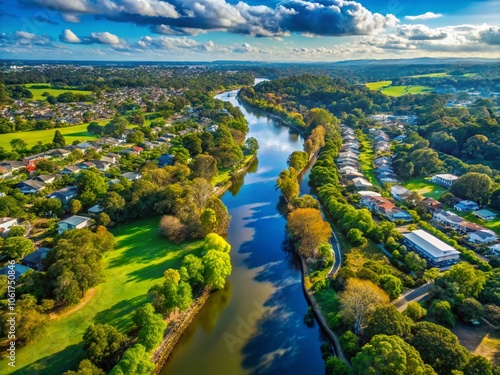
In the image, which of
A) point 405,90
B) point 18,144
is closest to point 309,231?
point 18,144

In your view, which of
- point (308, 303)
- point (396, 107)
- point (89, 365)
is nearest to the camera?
point (89, 365)

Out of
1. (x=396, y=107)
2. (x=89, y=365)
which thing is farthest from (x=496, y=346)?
(x=396, y=107)

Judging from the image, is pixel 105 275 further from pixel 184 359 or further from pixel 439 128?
pixel 439 128

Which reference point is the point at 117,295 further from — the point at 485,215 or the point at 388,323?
the point at 485,215

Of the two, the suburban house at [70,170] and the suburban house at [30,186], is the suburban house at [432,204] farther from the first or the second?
the suburban house at [30,186]

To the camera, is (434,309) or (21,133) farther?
(21,133)

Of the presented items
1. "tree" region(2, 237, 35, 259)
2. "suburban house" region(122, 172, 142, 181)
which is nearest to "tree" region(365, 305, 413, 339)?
"tree" region(2, 237, 35, 259)

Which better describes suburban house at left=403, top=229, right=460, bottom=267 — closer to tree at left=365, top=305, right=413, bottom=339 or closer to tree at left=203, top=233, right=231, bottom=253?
tree at left=365, top=305, right=413, bottom=339
